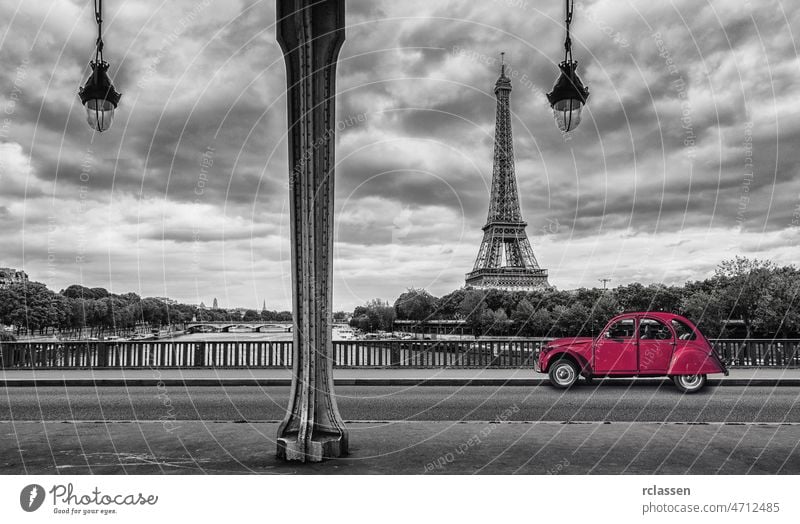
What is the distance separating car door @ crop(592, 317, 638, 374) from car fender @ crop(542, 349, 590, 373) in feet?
0.71

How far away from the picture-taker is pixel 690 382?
12828mm

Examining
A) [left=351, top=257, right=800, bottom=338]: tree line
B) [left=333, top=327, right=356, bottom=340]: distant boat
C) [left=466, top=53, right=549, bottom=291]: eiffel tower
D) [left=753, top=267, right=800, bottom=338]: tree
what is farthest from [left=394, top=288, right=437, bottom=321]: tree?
[left=753, top=267, right=800, bottom=338]: tree

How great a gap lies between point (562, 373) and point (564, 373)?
43mm

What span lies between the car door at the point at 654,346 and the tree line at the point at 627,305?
20038 mm

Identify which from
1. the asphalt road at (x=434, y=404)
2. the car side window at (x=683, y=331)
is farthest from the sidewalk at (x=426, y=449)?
the car side window at (x=683, y=331)

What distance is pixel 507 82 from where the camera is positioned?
7538 cm

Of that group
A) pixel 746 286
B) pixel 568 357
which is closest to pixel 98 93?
pixel 568 357

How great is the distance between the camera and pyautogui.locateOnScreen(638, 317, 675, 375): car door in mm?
12734

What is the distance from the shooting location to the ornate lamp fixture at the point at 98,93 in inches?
284

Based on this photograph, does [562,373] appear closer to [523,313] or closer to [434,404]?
[434,404]

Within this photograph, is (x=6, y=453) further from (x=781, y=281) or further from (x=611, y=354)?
(x=781, y=281)

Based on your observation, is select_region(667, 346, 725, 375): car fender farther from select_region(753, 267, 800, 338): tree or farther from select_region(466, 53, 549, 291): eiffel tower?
select_region(466, 53, 549, 291): eiffel tower

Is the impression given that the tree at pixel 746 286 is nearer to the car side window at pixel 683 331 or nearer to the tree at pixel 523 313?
the tree at pixel 523 313
